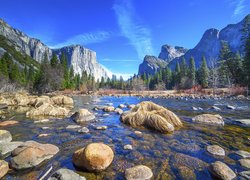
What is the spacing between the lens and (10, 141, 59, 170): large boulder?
6.53 metres

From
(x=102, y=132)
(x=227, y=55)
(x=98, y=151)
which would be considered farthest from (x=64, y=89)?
(x=98, y=151)

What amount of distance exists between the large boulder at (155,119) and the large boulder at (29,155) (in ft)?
20.7

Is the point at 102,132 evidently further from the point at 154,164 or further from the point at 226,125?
the point at 226,125

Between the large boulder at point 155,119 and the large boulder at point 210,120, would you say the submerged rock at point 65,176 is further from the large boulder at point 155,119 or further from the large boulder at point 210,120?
the large boulder at point 210,120

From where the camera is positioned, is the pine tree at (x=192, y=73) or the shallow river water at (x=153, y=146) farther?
the pine tree at (x=192, y=73)

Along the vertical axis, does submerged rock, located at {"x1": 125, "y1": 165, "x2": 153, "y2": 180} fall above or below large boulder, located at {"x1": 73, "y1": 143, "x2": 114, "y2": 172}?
below

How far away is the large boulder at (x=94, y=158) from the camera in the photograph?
6376 mm

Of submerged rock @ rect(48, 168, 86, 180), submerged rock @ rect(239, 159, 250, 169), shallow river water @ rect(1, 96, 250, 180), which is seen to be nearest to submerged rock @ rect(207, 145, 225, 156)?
shallow river water @ rect(1, 96, 250, 180)

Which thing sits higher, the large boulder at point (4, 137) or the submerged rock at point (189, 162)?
the large boulder at point (4, 137)

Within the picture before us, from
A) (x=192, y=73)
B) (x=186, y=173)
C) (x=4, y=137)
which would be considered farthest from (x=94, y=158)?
(x=192, y=73)

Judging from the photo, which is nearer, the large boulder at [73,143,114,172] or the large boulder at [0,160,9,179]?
the large boulder at [0,160,9,179]

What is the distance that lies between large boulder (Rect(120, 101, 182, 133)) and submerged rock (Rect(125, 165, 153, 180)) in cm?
541

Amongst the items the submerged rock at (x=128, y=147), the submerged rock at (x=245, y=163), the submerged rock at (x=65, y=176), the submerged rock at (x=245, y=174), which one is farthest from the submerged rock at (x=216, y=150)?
the submerged rock at (x=65, y=176)

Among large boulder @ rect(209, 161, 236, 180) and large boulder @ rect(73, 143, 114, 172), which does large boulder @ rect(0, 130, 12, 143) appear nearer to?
large boulder @ rect(73, 143, 114, 172)
